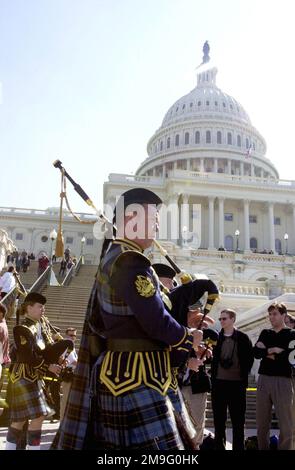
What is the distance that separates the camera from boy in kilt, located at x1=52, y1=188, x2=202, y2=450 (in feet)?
10.0

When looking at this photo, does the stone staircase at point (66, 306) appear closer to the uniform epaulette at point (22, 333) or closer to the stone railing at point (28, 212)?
the uniform epaulette at point (22, 333)

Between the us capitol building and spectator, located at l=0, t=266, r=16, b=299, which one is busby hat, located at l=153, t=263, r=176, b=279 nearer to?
spectator, located at l=0, t=266, r=16, b=299

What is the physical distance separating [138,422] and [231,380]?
4467mm

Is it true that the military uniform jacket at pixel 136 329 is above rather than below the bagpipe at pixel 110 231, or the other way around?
below

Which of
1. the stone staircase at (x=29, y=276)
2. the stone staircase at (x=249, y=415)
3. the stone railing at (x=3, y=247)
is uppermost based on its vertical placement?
the stone railing at (x=3, y=247)

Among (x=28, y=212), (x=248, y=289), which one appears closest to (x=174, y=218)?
(x=28, y=212)

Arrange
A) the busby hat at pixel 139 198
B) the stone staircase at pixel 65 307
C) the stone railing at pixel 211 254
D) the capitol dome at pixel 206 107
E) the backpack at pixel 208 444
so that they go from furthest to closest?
the capitol dome at pixel 206 107 → the stone railing at pixel 211 254 → the stone staircase at pixel 65 307 → the backpack at pixel 208 444 → the busby hat at pixel 139 198

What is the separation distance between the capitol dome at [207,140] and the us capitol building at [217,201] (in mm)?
185

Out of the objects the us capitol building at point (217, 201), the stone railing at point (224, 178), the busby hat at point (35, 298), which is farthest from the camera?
the stone railing at point (224, 178)

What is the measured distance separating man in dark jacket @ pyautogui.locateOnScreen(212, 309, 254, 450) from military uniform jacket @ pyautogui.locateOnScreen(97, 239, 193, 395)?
4.19 meters

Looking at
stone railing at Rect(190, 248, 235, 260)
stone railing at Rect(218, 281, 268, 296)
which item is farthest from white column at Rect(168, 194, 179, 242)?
stone railing at Rect(218, 281, 268, 296)

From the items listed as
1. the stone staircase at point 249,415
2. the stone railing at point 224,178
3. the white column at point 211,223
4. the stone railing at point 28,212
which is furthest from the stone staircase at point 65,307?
the stone railing at point 28,212

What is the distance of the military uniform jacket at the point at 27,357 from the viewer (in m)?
5.85

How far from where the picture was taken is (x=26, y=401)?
19.0 feet
